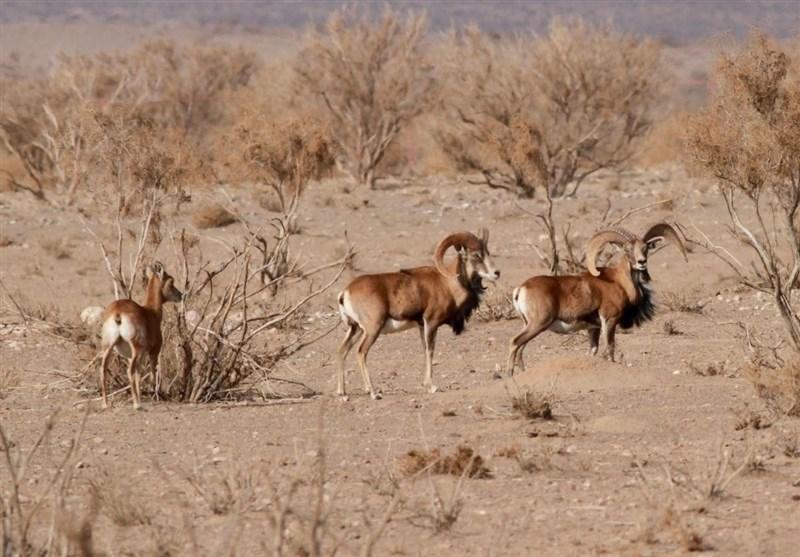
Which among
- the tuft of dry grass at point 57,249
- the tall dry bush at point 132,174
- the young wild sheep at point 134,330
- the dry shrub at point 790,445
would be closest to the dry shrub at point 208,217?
the tuft of dry grass at point 57,249

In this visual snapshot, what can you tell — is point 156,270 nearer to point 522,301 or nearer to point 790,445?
point 522,301

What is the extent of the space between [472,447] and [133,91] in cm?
3607

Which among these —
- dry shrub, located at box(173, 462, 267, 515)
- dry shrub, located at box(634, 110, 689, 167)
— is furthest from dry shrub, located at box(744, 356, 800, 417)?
dry shrub, located at box(634, 110, 689, 167)

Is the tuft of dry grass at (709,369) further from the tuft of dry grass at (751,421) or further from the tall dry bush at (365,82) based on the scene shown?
the tall dry bush at (365,82)

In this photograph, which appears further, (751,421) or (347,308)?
(347,308)

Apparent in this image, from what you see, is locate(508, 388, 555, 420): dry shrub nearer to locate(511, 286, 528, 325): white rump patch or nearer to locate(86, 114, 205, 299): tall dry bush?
locate(511, 286, 528, 325): white rump patch

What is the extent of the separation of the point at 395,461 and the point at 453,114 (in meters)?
25.5

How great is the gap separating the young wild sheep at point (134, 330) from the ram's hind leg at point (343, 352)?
4.73 ft

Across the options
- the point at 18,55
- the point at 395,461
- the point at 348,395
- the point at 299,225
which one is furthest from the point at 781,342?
the point at 18,55

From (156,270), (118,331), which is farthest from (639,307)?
(118,331)

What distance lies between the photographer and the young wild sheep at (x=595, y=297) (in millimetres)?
13805

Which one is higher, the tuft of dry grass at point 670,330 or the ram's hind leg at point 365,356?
the ram's hind leg at point 365,356

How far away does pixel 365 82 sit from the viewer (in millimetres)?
36844

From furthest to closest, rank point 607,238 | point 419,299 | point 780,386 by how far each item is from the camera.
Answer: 1. point 607,238
2. point 419,299
3. point 780,386
